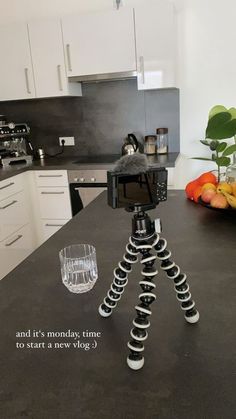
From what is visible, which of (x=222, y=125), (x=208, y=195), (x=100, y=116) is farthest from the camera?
(x=100, y=116)

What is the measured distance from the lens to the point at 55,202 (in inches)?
114

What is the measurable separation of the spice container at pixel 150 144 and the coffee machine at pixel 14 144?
1051 millimetres

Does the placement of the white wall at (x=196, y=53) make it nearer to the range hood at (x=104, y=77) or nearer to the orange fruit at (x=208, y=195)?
the range hood at (x=104, y=77)

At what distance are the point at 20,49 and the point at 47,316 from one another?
2647 mm

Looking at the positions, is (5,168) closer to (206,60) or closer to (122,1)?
(122,1)

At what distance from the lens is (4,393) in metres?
0.55

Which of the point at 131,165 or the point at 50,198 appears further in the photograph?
the point at 50,198

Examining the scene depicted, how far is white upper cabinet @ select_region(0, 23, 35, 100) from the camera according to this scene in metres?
2.76

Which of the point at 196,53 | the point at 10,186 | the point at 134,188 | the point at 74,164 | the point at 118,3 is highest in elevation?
the point at 118,3

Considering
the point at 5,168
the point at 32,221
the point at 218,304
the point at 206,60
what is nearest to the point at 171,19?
the point at 206,60

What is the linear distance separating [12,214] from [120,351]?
2.24m

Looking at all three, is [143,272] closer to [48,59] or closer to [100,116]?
[48,59]

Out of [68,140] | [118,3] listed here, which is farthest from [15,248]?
[118,3]

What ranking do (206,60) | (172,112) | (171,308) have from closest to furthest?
(171,308)
(206,60)
(172,112)
